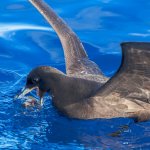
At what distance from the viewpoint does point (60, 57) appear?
924 cm

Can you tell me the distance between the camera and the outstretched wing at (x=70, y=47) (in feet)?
26.4

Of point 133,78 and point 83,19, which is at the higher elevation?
point 83,19

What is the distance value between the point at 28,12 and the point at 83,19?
3.01ft

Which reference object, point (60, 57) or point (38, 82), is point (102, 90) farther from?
point (60, 57)

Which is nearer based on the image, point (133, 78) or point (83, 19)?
point (133, 78)

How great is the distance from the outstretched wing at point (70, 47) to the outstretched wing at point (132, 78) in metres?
1.30

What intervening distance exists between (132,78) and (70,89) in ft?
2.77

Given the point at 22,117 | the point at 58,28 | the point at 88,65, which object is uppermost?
the point at 58,28

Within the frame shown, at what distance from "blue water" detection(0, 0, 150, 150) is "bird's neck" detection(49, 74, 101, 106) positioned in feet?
0.58

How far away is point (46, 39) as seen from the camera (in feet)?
31.6

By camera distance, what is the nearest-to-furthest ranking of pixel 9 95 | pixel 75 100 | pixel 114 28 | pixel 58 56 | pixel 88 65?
pixel 75 100, pixel 9 95, pixel 88 65, pixel 58 56, pixel 114 28

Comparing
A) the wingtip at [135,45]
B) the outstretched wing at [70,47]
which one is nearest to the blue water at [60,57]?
the outstretched wing at [70,47]

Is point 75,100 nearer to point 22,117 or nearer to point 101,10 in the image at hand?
point 22,117

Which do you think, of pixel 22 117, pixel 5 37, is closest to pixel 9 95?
pixel 22 117
